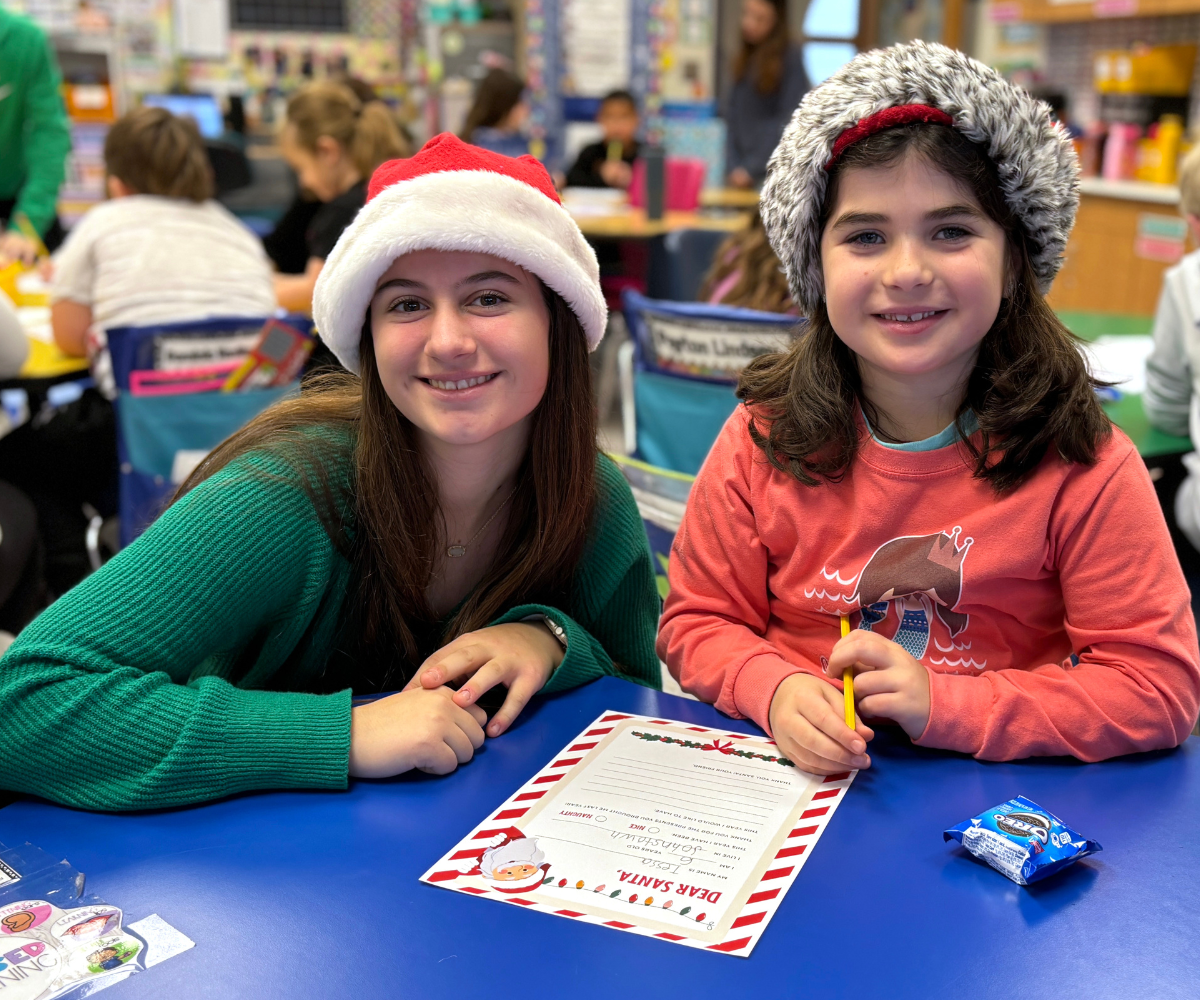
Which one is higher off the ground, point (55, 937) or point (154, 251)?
point (154, 251)

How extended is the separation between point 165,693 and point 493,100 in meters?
5.32

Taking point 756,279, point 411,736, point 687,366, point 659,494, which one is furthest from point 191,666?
point 756,279

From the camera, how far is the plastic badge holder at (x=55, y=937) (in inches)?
28.9

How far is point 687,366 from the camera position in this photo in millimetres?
2242

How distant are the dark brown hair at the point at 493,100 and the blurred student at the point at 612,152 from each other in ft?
1.63

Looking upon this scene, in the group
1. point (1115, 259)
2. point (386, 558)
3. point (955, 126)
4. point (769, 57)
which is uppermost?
point (769, 57)

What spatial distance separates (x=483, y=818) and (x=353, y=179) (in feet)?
9.94

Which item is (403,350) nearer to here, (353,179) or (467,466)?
(467,466)

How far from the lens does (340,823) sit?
0.93 metres

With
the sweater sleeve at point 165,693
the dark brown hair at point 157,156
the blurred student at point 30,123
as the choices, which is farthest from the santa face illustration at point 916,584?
the blurred student at point 30,123

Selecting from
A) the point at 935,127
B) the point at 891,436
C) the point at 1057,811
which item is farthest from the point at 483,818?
the point at 935,127

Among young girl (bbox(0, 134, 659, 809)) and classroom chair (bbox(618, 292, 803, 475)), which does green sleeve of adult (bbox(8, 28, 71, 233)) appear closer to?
classroom chair (bbox(618, 292, 803, 475))

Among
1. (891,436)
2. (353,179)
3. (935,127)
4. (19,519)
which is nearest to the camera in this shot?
(935,127)

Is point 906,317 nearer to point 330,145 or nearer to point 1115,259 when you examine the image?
point 330,145
